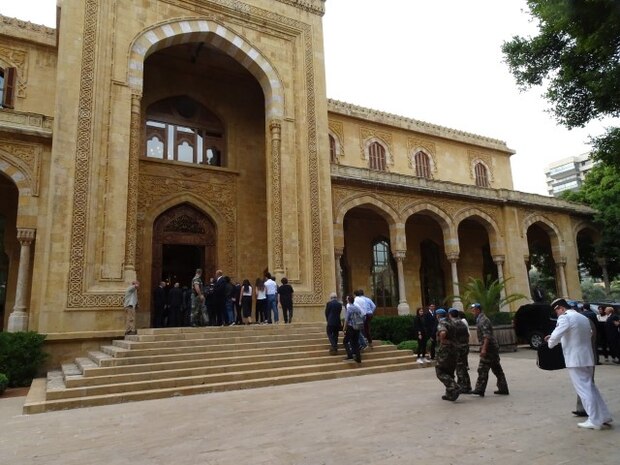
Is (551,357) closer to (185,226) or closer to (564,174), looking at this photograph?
(185,226)

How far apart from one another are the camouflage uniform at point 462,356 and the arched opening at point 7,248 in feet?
39.4

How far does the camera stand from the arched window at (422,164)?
68.8ft

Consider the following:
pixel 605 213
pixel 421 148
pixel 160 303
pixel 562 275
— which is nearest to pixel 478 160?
pixel 421 148

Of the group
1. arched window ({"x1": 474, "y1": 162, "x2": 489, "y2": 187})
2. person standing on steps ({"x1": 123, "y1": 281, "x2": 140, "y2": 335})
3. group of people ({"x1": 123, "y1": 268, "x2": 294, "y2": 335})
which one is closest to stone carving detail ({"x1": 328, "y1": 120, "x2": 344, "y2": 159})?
arched window ({"x1": 474, "y1": 162, "x2": 489, "y2": 187})

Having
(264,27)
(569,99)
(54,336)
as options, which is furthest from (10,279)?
(569,99)

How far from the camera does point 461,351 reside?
21.5 ft

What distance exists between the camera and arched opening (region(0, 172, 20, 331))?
12828mm

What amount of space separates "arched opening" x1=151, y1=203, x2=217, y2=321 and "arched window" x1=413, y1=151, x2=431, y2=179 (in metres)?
10.5

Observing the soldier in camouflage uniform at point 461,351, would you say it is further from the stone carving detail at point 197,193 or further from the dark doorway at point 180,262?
the dark doorway at point 180,262

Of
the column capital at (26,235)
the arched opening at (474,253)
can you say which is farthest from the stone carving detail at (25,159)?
the arched opening at (474,253)

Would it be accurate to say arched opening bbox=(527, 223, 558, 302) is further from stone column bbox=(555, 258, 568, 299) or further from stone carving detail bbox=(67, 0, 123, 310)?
stone carving detail bbox=(67, 0, 123, 310)

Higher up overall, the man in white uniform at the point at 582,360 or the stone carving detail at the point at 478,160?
the stone carving detail at the point at 478,160

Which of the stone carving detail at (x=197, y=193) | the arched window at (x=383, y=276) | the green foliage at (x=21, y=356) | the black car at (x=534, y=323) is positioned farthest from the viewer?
the arched window at (x=383, y=276)

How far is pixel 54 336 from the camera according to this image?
963 cm
